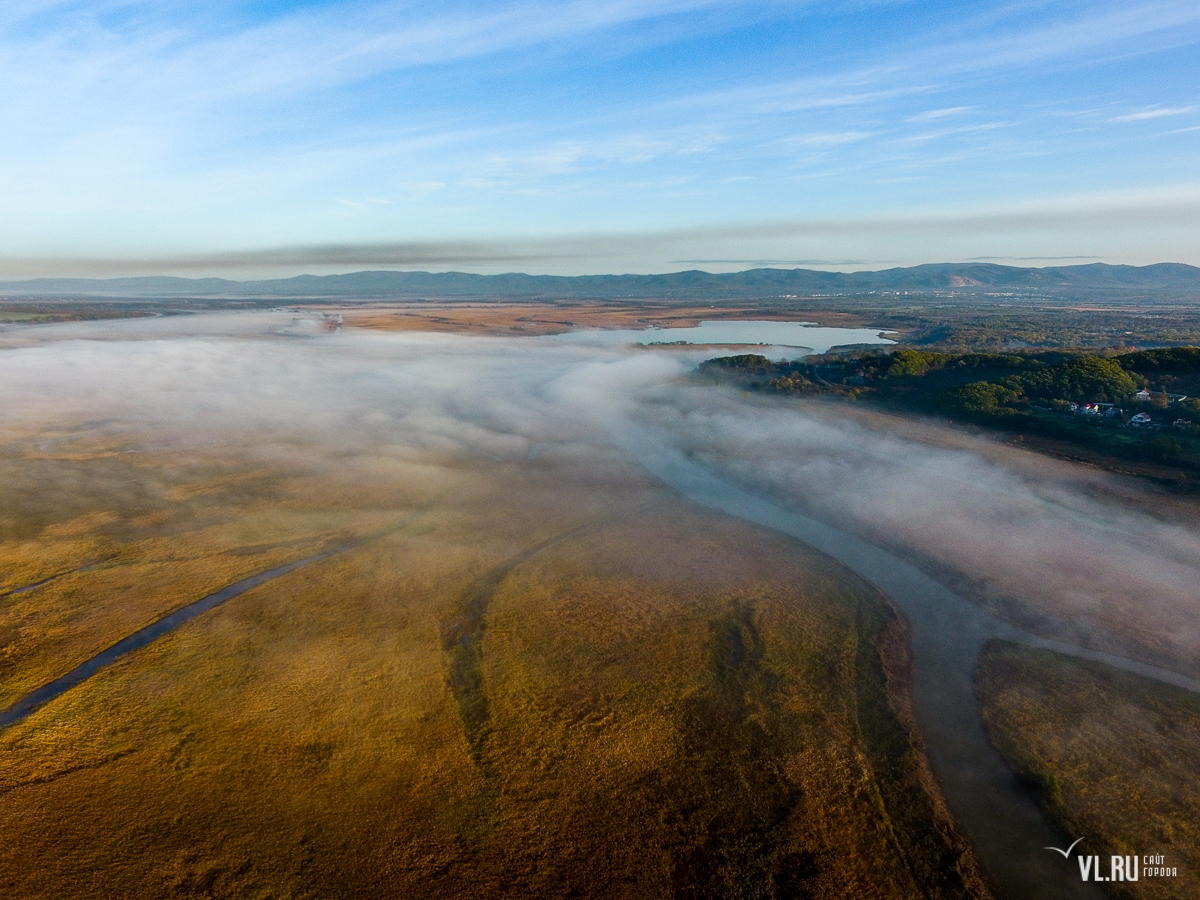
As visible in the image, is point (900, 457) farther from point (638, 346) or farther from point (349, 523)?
point (638, 346)

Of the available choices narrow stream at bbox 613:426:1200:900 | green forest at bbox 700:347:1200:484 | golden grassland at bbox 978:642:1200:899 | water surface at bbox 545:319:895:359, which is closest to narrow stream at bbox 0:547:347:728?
narrow stream at bbox 613:426:1200:900

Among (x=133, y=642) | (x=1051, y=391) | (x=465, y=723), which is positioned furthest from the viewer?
(x=1051, y=391)

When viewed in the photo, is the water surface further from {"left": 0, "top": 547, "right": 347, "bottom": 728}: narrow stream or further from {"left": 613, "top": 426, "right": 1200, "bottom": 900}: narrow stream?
{"left": 0, "top": 547, "right": 347, "bottom": 728}: narrow stream

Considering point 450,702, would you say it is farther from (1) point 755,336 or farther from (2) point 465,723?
(1) point 755,336

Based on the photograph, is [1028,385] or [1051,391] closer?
[1051,391]

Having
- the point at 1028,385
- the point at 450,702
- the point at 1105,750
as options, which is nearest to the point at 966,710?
the point at 1105,750

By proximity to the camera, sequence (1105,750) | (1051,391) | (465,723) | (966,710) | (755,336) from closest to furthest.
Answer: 1. (1105,750)
2. (465,723)
3. (966,710)
4. (1051,391)
5. (755,336)

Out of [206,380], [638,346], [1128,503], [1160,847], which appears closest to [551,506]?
[1160,847]

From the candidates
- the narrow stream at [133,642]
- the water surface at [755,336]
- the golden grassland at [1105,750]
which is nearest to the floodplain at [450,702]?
the narrow stream at [133,642]
